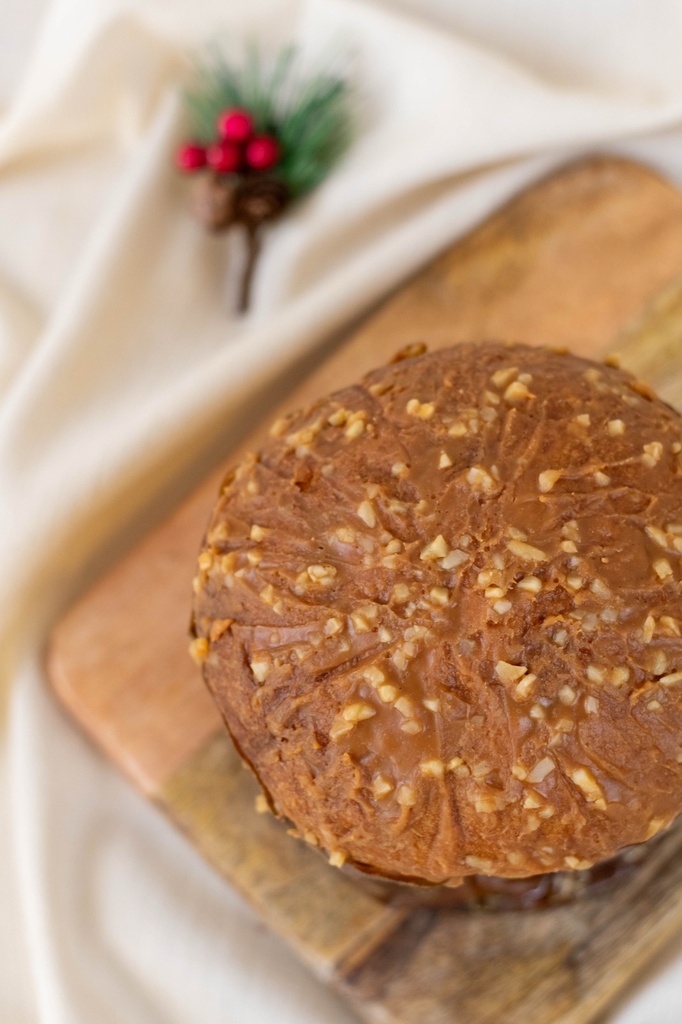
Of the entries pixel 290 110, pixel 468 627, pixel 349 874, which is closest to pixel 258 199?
pixel 290 110

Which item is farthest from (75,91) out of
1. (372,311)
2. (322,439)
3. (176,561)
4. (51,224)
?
(322,439)

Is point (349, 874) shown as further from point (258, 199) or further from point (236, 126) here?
point (236, 126)

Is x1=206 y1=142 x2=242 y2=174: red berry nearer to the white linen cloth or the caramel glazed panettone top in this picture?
the white linen cloth

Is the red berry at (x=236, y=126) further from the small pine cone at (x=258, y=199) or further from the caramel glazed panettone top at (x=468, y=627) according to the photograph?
the caramel glazed panettone top at (x=468, y=627)

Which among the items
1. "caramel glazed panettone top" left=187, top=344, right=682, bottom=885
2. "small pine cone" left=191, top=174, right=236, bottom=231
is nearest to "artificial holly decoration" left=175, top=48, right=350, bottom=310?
"small pine cone" left=191, top=174, right=236, bottom=231

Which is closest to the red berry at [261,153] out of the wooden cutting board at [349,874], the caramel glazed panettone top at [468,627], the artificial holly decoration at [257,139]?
the artificial holly decoration at [257,139]
